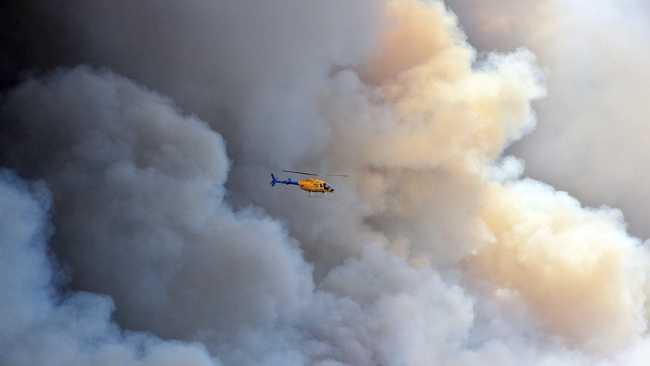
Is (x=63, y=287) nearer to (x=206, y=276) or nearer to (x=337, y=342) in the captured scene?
(x=206, y=276)

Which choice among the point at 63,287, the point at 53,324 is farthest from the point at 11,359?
the point at 63,287

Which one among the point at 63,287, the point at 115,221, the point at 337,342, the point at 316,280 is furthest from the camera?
the point at 316,280

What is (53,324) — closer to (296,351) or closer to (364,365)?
(296,351)

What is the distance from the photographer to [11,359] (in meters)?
36.6

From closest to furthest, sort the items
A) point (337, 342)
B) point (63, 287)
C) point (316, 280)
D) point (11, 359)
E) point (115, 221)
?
point (11, 359) < point (63, 287) < point (115, 221) < point (337, 342) < point (316, 280)

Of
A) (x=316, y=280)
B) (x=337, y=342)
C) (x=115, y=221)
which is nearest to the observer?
(x=115, y=221)

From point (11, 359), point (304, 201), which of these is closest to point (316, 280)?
point (304, 201)

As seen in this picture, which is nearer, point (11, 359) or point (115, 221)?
point (11, 359)

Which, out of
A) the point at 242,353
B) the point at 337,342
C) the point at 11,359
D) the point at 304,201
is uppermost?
the point at 304,201

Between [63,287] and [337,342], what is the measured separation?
1714cm

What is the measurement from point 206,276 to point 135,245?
15.2 feet

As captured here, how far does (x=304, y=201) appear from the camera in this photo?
2173 inches

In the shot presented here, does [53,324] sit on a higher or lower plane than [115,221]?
lower

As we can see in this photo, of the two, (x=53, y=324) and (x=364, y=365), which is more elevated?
(x=364, y=365)
